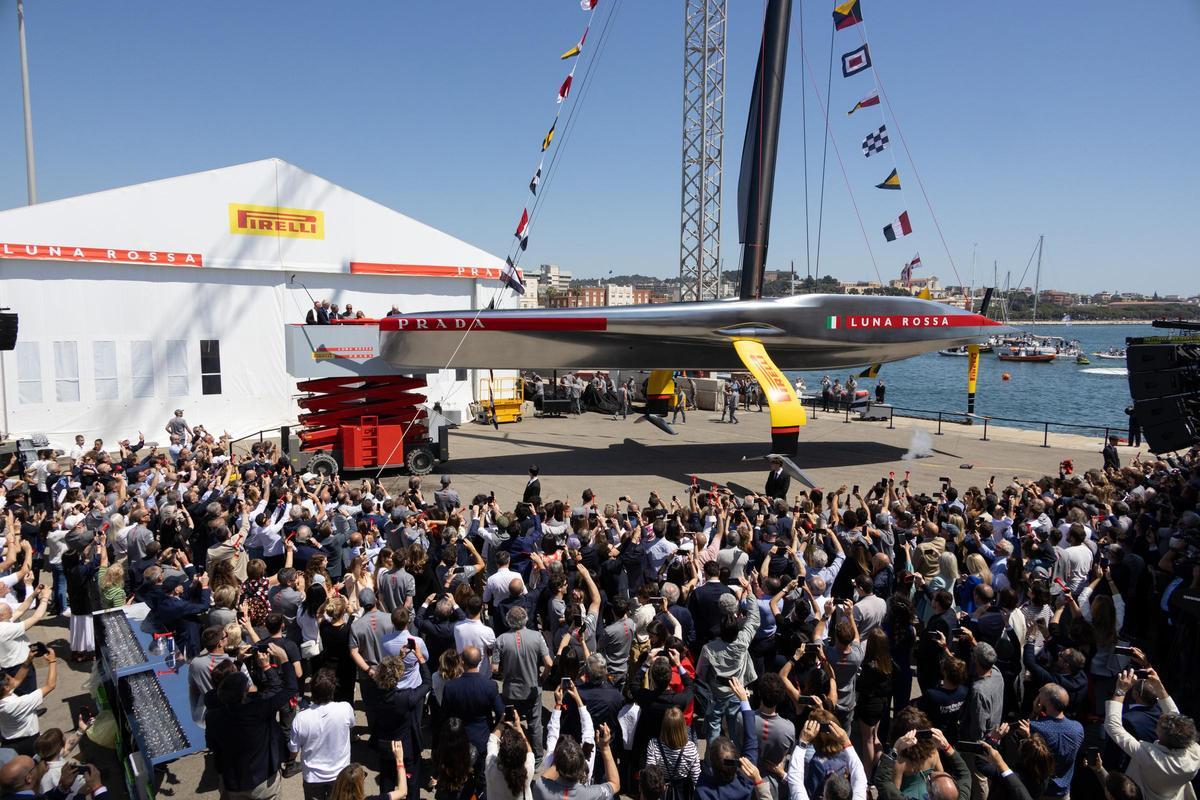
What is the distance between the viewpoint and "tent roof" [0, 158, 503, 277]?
17562mm

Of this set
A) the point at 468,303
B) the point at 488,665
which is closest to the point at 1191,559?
the point at 488,665

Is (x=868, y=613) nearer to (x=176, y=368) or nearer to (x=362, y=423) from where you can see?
(x=362, y=423)

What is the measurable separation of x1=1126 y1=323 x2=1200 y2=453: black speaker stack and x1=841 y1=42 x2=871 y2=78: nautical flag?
9.09 m

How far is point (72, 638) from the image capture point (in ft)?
23.6

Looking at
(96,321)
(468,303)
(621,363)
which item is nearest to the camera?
(621,363)

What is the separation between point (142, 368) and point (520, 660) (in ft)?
59.6

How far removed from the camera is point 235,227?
65.2 ft

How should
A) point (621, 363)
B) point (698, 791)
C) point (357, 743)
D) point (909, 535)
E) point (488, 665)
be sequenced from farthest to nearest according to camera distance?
point (621, 363) < point (909, 535) < point (357, 743) < point (488, 665) < point (698, 791)

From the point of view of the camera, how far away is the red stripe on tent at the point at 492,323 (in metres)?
14.8

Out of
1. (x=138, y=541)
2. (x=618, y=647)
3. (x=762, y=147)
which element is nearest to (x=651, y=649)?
(x=618, y=647)

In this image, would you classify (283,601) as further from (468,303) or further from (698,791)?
(468,303)

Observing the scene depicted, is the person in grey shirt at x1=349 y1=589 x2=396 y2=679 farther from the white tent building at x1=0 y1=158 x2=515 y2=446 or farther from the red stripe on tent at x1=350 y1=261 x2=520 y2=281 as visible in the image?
the red stripe on tent at x1=350 y1=261 x2=520 y2=281

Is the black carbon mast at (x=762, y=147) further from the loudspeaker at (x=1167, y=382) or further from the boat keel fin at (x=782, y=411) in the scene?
the loudspeaker at (x=1167, y=382)

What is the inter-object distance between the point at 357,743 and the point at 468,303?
1942 cm
